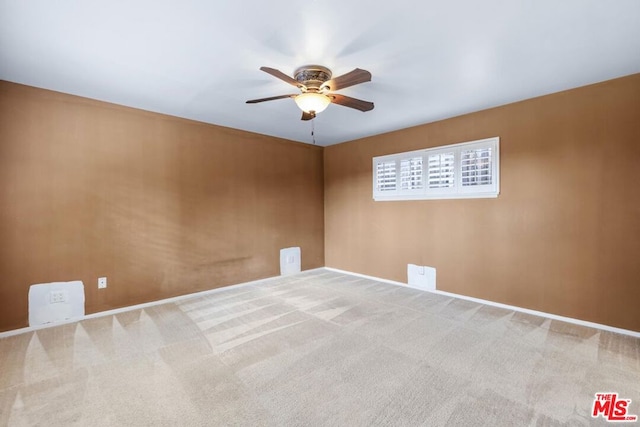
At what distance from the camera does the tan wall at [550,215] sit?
264cm

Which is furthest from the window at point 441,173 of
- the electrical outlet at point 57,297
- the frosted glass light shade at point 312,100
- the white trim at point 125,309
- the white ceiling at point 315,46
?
the electrical outlet at point 57,297

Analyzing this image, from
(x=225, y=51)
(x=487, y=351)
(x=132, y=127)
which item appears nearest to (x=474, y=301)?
(x=487, y=351)

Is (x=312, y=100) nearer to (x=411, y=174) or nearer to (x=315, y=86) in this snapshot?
(x=315, y=86)

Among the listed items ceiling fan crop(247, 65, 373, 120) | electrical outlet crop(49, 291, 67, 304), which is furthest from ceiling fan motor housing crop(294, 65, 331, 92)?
electrical outlet crop(49, 291, 67, 304)

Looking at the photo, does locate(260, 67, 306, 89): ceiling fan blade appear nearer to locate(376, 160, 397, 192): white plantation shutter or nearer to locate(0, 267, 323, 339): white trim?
locate(376, 160, 397, 192): white plantation shutter

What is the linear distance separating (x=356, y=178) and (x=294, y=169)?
1.12 m

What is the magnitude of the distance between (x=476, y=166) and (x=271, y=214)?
3092 millimetres

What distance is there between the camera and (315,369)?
84.0 inches

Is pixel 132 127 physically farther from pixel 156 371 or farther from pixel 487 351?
pixel 487 351

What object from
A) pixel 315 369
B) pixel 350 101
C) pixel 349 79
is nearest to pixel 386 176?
pixel 350 101

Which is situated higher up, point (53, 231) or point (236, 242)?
point (53, 231)

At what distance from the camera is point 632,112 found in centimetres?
259

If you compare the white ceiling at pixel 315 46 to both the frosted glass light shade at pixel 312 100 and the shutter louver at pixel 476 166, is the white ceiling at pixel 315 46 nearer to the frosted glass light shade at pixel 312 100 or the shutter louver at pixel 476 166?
the frosted glass light shade at pixel 312 100

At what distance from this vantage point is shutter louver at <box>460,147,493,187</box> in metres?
3.45
